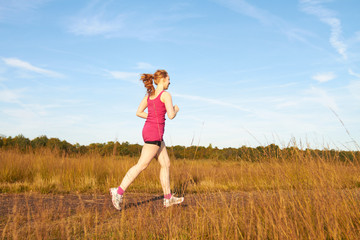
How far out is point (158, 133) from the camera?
4.32 metres

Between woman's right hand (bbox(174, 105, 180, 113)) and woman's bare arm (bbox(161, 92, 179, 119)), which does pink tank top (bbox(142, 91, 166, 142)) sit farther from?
woman's right hand (bbox(174, 105, 180, 113))

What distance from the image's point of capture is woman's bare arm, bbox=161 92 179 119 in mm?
4195

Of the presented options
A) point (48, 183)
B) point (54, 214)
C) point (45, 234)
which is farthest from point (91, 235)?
point (48, 183)

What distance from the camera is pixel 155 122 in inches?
172

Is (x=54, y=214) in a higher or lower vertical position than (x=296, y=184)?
lower

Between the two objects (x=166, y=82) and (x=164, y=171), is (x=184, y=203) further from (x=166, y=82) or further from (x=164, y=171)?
(x=166, y=82)

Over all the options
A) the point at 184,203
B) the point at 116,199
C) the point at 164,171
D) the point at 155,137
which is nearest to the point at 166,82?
the point at 155,137

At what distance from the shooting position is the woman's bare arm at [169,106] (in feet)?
13.8

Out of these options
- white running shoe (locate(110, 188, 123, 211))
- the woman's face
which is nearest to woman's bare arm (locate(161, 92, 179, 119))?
the woman's face

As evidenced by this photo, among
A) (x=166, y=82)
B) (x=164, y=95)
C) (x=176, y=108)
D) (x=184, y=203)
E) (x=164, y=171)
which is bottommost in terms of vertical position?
(x=184, y=203)

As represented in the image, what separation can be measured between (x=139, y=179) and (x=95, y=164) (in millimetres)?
1546

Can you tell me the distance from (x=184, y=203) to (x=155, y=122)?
5.75 ft

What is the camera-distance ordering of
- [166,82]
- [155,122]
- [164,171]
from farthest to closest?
[166,82]
[164,171]
[155,122]

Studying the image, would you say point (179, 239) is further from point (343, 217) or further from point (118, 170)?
point (118, 170)
